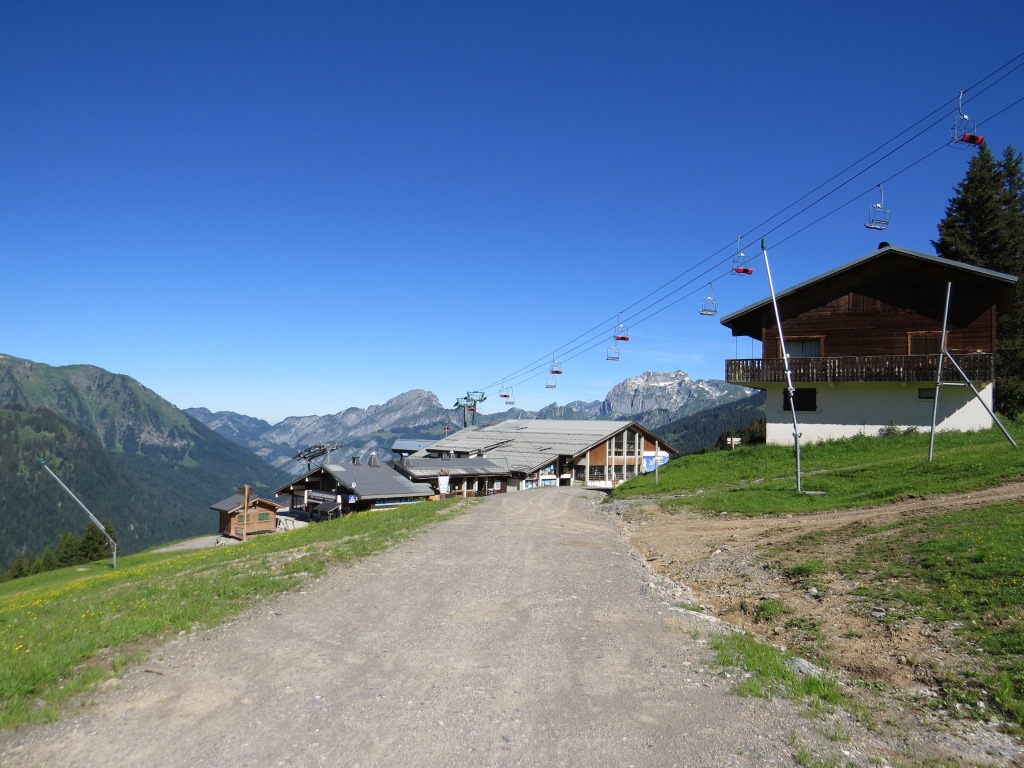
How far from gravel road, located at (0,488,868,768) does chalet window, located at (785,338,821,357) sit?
34.5m

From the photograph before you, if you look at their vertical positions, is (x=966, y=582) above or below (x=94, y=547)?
above

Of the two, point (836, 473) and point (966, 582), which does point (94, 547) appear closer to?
point (836, 473)

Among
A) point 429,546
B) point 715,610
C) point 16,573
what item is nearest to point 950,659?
point 715,610

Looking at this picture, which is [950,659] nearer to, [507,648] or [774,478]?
[507,648]

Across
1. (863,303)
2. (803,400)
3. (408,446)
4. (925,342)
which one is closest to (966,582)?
(803,400)

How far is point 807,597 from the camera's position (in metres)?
12.4

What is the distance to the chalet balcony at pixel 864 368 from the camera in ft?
120

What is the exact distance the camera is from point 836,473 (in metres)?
28.9

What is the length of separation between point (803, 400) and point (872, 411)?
408cm

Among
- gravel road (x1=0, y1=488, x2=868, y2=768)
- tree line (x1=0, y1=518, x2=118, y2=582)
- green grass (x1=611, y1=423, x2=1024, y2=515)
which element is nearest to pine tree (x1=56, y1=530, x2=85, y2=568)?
tree line (x1=0, y1=518, x2=118, y2=582)

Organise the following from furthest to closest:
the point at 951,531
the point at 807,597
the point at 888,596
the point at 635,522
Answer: the point at 635,522, the point at 951,531, the point at 807,597, the point at 888,596

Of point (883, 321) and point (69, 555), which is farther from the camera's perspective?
point (69, 555)

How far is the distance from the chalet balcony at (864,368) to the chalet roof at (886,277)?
163 inches

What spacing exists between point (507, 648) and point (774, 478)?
25.9 m
